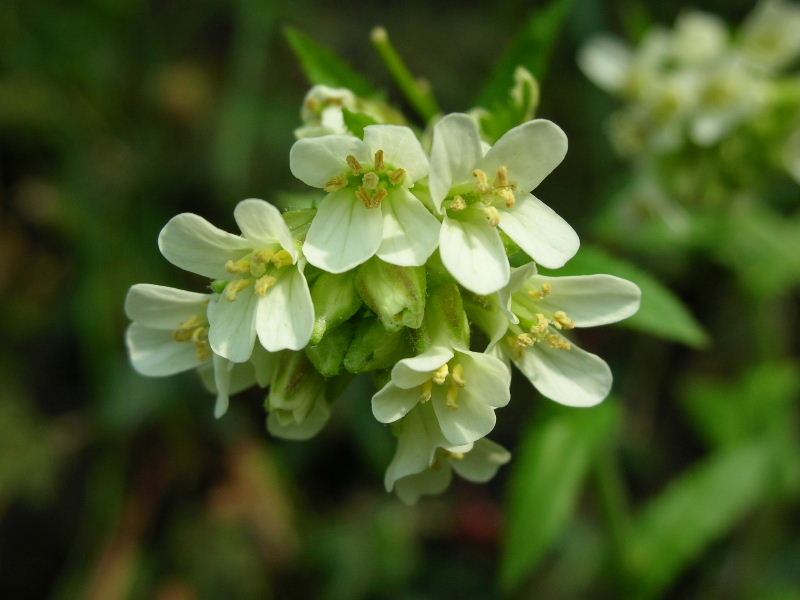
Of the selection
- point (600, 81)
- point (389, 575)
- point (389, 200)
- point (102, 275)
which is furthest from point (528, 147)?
point (102, 275)

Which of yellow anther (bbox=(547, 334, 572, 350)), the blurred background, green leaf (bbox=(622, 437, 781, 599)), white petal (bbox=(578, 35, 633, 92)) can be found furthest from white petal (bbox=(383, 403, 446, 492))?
white petal (bbox=(578, 35, 633, 92))

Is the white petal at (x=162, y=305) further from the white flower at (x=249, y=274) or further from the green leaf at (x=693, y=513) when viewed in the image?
the green leaf at (x=693, y=513)

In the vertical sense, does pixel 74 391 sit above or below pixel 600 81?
below

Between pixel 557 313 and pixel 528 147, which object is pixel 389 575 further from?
pixel 528 147

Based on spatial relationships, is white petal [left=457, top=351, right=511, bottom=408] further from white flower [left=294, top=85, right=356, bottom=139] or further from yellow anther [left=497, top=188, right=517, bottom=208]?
white flower [left=294, top=85, right=356, bottom=139]

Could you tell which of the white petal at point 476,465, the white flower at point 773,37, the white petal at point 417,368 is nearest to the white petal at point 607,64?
the white flower at point 773,37

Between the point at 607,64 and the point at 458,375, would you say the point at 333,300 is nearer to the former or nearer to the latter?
the point at 458,375

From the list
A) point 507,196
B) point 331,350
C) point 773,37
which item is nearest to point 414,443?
point 331,350
